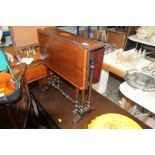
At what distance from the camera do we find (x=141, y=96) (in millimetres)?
1255

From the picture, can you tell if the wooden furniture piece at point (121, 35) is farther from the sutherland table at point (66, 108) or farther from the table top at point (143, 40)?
the sutherland table at point (66, 108)

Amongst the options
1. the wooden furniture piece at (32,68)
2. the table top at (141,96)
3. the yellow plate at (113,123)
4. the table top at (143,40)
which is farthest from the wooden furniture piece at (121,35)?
the yellow plate at (113,123)

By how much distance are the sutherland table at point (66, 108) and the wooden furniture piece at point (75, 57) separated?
0.10 metres

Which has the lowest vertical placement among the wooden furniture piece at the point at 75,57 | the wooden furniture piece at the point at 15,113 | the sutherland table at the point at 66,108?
the sutherland table at the point at 66,108

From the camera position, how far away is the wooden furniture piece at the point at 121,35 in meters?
2.64

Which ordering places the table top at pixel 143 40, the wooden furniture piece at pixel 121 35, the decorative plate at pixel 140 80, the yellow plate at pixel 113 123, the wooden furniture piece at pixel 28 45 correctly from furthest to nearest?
the wooden furniture piece at pixel 121 35 → the table top at pixel 143 40 → the wooden furniture piece at pixel 28 45 → the decorative plate at pixel 140 80 → the yellow plate at pixel 113 123


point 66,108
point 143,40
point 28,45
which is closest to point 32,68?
point 28,45

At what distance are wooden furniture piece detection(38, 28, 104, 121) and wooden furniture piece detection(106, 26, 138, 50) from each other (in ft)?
5.55

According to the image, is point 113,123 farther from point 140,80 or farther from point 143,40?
point 143,40

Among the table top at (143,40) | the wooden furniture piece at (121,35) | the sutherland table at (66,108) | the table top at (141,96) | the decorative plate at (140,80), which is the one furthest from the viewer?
the wooden furniture piece at (121,35)

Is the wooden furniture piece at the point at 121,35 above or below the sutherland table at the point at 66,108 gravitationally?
above

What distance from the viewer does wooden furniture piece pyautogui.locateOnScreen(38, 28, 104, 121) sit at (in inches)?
41.9
